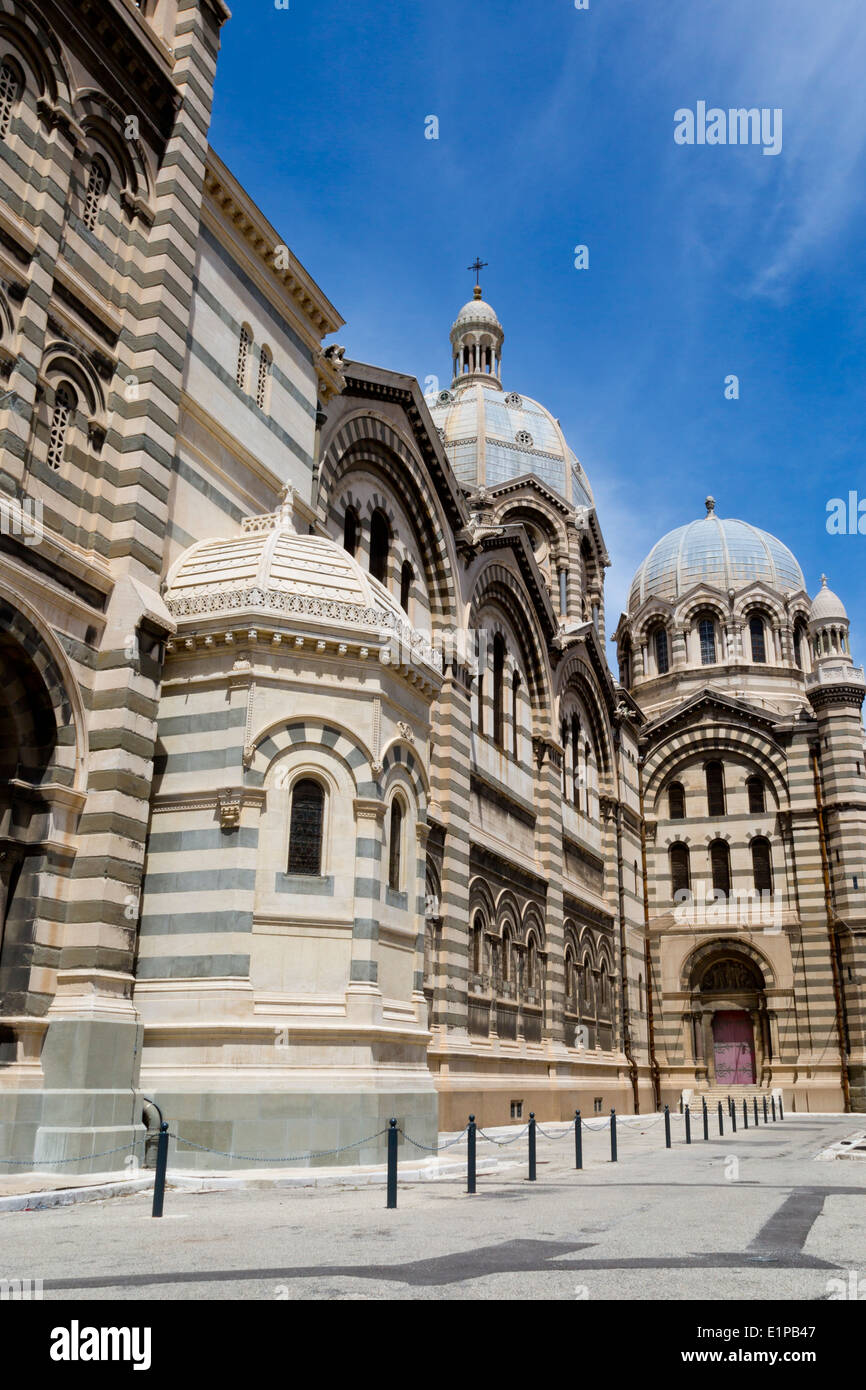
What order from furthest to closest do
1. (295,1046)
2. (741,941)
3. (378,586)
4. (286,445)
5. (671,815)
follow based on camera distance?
(671,815) → (741,941) → (286,445) → (378,586) → (295,1046)

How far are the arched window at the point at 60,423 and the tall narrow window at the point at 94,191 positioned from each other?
293 centimetres

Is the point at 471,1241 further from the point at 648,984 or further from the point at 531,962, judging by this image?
the point at 648,984

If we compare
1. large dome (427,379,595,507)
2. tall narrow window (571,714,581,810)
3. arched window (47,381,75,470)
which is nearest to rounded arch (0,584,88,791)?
arched window (47,381,75,470)

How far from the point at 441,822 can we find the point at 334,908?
34.8ft

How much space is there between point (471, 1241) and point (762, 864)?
141ft

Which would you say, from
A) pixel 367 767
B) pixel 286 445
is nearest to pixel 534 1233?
pixel 367 767

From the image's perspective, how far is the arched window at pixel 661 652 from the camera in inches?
2298

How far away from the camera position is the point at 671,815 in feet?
173

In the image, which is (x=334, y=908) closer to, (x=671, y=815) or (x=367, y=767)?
(x=367, y=767)

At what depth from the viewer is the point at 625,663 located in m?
60.6

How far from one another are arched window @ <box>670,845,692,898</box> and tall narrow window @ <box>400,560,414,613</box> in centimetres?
2679

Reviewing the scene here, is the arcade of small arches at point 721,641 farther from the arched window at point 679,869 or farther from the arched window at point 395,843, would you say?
the arched window at point 395,843

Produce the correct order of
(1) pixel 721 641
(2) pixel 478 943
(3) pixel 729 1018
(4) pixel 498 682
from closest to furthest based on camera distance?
1. (2) pixel 478 943
2. (4) pixel 498 682
3. (3) pixel 729 1018
4. (1) pixel 721 641

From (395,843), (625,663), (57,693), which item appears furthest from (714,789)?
(57,693)
